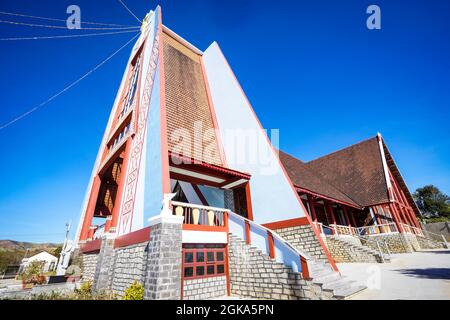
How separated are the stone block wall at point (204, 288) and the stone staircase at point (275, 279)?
40 cm

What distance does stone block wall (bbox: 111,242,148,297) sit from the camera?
6793 millimetres

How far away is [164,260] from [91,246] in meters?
9.13

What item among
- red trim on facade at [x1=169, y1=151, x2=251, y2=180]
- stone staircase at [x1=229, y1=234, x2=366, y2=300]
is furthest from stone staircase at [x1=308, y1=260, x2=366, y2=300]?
red trim on facade at [x1=169, y1=151, x2=251, y2=180]

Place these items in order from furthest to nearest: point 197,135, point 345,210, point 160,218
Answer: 1. point 345,210
2. point 197,135
3. point 160,218

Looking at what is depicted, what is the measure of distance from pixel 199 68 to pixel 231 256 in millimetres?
13301

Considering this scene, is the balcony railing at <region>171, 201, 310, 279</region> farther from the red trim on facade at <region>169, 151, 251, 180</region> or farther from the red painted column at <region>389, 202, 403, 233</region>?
the red painted column at <region>389, 202, 403, 233</region>

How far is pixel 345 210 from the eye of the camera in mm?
17031

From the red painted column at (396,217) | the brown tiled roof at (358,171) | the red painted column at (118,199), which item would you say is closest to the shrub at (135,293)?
the red painted column at (118,199)

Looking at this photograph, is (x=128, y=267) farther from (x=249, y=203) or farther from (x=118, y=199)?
(x=249, y=203)

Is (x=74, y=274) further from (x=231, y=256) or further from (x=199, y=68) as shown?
(x=199, y=68)

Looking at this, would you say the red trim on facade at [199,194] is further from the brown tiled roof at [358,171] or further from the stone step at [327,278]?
the brown tiled roof at [358,171]

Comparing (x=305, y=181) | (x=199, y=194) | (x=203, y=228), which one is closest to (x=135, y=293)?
(x=203, y=228)
